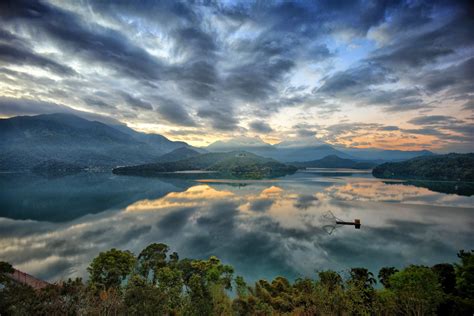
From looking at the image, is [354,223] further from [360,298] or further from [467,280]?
[360,298]

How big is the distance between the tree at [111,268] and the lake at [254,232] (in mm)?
10064

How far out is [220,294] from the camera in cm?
2112

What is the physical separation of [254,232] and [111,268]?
28822 millimetres

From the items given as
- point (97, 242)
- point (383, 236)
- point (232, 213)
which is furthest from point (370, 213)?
point (97, 242)

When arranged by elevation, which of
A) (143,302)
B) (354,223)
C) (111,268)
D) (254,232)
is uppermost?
(143,302)

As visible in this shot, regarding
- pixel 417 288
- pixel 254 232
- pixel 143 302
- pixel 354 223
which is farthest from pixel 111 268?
pixel 354 223

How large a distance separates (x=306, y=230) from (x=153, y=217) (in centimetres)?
3725

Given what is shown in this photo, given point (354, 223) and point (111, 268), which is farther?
point (354, 223)

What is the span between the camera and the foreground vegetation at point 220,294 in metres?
12.6

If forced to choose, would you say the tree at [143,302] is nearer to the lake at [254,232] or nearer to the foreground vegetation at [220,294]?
the foreground vegetation at [220,294]

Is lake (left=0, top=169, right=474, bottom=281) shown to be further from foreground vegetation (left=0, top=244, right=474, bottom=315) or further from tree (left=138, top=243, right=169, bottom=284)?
foreground vegetation (left=0, top=244, right=474, bottom=315)

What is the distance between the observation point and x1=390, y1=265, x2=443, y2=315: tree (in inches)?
691

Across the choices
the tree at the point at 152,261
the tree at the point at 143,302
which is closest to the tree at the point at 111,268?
the tree at the point at 152,261

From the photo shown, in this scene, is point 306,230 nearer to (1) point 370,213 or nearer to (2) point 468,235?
(1) point 370,213
